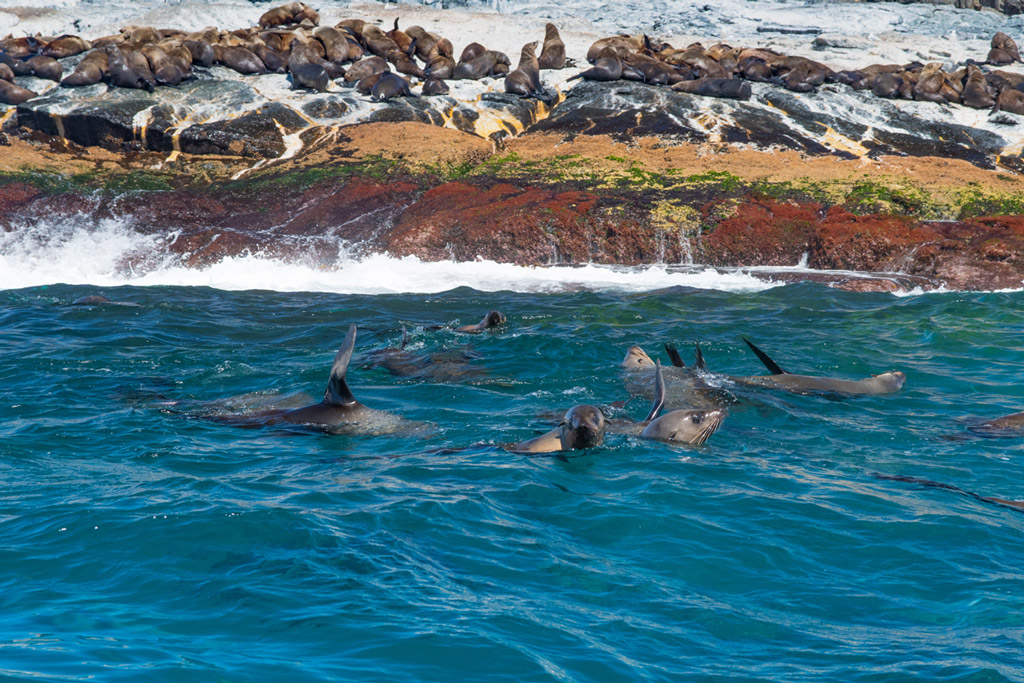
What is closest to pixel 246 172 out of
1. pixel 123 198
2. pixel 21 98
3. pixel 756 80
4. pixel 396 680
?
pixel 123 198

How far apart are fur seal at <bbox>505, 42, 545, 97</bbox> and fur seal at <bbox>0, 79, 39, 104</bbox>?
34.9 ft

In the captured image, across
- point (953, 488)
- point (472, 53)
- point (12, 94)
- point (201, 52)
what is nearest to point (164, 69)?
point (201, 52)

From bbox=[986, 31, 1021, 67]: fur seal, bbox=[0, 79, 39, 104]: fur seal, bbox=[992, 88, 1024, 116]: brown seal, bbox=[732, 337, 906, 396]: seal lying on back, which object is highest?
bbox=[986, 31, 1021, 67]: fur seal

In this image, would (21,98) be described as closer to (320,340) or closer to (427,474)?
(320,340)

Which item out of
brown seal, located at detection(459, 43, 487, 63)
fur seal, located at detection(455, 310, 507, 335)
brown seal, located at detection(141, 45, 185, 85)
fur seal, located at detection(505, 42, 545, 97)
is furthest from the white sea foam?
brown seal, located at detection(459, 43, 487, 63)

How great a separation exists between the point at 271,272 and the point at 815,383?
32.5ft

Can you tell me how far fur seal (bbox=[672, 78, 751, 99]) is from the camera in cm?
1989

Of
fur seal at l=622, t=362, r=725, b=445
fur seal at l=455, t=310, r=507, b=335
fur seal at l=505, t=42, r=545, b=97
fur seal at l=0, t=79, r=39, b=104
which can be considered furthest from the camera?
fur seal at l=505, t=42, r=545, b=97

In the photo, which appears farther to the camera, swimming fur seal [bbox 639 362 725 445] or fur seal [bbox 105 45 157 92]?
fur seal [bbox 105 45 157 92]

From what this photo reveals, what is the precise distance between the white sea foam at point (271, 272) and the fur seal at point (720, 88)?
21.2ft

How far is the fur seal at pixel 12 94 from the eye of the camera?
19.6 m

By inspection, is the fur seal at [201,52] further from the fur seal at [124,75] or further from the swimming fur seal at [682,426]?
the swimming fur seal at [682,426]

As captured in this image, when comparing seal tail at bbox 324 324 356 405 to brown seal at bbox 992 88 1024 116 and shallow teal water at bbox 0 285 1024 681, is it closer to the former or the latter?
shallow teal water at bbox 0 285 1024 681

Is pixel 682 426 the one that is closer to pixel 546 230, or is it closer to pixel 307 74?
pixel 546 230
